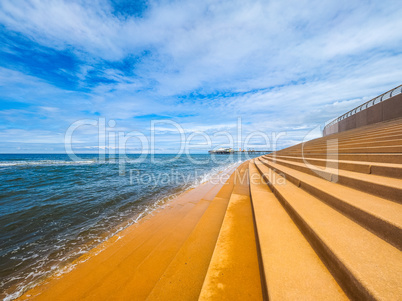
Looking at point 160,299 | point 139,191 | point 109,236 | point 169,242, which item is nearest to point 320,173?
point 169,242

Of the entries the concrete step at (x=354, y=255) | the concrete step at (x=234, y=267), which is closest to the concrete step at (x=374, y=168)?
the concrete step at (x=354, y=255)

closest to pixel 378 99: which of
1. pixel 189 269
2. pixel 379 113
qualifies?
pixel 379 113

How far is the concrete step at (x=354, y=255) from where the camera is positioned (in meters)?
1.02

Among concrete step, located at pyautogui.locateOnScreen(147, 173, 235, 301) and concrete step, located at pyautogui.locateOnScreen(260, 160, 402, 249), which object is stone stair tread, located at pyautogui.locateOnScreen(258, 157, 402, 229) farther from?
concrete step, located at pyautogui.locateOnScreen(147, 173, 235, 301)

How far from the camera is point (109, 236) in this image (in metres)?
3.51

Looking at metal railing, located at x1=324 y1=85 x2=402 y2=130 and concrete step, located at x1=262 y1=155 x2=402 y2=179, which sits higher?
metal railing, located at x1=324 y1=85 x2=402 y2=130

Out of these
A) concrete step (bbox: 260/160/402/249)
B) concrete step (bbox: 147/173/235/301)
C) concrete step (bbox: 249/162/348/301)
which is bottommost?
concrete step (bbox: 147/173/235/301)

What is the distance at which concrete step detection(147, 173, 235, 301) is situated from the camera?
1.74 metres

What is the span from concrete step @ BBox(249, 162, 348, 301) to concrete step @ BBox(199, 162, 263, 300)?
27cm

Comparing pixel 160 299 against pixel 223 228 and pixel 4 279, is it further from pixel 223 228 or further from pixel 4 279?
pixel 4 279

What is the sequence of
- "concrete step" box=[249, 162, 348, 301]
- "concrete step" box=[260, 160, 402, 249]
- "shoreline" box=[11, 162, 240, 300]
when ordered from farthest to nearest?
"shoreline" box=[11, 162, 240, 300] < "concrete step" box=[260, 160, 402, 249] < "concrete step" box=[249, 162, 348, 301]

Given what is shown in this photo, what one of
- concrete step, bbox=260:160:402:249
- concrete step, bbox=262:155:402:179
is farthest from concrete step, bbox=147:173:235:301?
concrete step, bbox=262:155:402:179

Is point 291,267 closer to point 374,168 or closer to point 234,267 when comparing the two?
point 234,267

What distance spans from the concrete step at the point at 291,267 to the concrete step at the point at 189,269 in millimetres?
855
